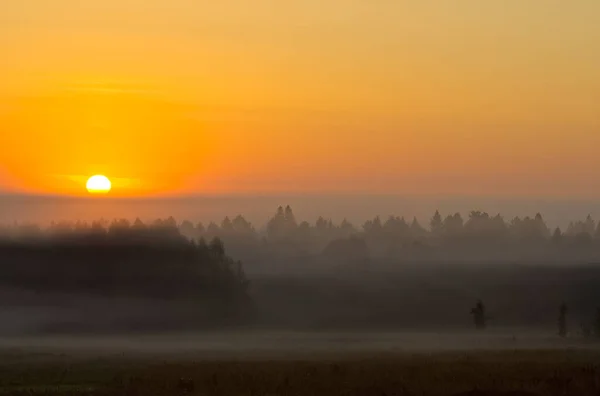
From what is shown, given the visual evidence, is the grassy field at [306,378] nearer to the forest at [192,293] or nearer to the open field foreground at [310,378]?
the open field foreground at [310,378]

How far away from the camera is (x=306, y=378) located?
50.4 metres

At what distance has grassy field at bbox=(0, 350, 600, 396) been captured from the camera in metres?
45.3

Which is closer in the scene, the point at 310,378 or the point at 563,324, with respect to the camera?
the point at 310,378

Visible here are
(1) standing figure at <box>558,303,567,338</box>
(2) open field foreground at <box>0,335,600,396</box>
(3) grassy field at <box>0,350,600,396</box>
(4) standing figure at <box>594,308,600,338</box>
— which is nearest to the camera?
(2) open field foreground at <box>0,335,600,396</box>

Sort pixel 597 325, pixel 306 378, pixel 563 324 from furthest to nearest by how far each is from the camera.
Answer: pixel 563 324, pixel 597 325, pixel 306 378

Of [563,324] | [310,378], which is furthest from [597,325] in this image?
[310,378]

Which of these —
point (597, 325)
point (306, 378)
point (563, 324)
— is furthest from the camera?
point (563, 324)

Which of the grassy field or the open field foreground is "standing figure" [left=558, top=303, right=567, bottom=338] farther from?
the grassy field

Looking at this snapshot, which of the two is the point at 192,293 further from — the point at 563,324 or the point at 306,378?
the point at 306,378

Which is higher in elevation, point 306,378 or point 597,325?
point 306,378

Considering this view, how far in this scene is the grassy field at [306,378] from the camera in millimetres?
45344

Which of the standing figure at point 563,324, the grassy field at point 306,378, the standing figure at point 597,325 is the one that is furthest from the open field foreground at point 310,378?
the standing figure at point 563,324

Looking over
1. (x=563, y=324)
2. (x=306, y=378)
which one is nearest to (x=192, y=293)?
(x=563, y=324)

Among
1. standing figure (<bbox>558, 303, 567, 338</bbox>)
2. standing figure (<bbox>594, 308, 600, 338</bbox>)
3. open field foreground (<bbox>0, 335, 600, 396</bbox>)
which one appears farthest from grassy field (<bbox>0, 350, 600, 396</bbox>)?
A: standing figure (<bbox>558, 303, 567, 338</bbox>)
